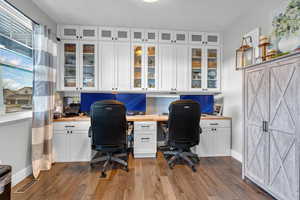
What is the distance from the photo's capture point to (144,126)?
2729mm

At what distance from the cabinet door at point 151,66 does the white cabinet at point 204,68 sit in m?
0.73

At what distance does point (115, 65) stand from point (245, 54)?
236cm

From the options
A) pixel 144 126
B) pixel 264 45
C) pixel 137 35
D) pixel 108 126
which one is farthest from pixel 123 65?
pixel 264 45

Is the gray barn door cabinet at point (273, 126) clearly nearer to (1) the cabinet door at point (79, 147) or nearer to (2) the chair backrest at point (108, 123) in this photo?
(2) the chair backrest at point (108, 123)

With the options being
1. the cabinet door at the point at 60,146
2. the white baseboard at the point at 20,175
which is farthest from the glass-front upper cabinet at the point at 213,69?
the white baseboard at the point at 20,175

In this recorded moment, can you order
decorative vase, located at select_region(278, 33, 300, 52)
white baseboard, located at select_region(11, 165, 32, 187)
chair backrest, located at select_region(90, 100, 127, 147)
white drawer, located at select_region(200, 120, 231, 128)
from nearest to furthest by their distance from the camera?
1. decorative vase, located at select_region(278, 33, 300, 52)
2. white baseboard, located at select_region(11, 165, 32, 187)
3. chair backrest, located at select_region(90, 100, 127, 147)
4. white drawer, located at select_region(200, 120, 231, 128)

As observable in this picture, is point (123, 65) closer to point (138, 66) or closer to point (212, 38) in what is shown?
point (138, 66)

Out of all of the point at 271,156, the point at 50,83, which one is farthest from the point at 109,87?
the point at 271,156

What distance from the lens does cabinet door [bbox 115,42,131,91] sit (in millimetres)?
3043

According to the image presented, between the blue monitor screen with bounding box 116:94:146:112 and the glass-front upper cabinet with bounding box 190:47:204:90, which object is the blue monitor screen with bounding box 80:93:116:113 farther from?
the glass-front upper cabinet with bounding box 190:47:204:90

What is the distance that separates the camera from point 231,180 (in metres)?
2.08

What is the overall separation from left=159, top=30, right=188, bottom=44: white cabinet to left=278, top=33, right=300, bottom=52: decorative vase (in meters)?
1.68

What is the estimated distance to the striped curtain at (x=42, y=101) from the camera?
2.17m

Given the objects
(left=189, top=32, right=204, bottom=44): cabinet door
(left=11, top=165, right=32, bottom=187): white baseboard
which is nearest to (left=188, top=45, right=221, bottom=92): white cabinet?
(left=189, top=32, right=204, bottom=44): cabinet door
